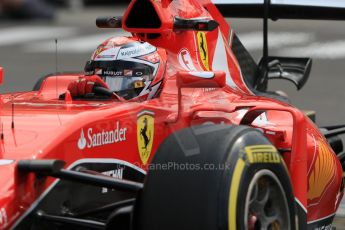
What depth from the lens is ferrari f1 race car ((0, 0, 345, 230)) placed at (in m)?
3.78

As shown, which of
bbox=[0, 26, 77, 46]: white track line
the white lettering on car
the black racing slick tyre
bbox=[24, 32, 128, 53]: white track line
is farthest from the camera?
bbox=[0, 26, 77, 46]: white track line

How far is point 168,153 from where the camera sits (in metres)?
3.87

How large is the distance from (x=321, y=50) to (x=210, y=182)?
978cm

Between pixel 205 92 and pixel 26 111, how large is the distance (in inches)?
45.5

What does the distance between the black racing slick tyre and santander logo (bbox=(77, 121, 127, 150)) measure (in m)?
0.46

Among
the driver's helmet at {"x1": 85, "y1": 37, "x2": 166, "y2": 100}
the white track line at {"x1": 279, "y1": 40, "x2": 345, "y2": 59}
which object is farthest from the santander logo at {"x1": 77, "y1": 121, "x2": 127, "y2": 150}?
the white track line at {"x1": 279, "y1": 40, "x2": 345, "y2": 59}

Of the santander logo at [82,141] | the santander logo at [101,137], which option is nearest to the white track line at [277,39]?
the santander logo at [101,137]

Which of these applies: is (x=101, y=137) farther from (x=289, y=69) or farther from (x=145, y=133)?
(x=289, y=69)

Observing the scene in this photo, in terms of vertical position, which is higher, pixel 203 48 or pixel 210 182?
pixel 203 48

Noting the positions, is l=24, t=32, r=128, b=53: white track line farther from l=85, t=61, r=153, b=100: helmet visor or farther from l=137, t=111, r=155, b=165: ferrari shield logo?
l=137, t=111, r=155, b=165: ferrari shield logo

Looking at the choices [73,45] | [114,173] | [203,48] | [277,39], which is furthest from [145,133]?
[73,45]

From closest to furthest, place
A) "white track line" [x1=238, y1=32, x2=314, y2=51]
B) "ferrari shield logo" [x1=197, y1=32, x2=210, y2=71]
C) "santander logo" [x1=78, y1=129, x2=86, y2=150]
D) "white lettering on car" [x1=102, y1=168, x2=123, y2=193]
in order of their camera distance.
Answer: "santander logo" [x1=78, y1=129, x2=86, y2=150], "white lettering on car" [x1=102, y1=168, x2=123, y2=193], "ferrari shield logo" [x1=197, y1=32, x2=210, y2=71], "white track line" [x1=238, y1=32, x2=314, y2=51]

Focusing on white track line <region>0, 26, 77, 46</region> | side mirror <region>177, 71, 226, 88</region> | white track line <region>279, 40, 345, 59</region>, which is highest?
side mirror <region>177, 71, 226, 88</region>

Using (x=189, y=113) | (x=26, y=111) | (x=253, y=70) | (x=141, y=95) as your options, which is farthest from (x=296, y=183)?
(x=253, y=70)
